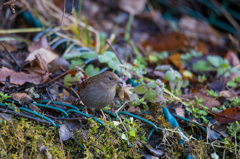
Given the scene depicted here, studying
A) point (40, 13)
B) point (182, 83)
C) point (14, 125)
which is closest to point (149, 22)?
point (40, 13)

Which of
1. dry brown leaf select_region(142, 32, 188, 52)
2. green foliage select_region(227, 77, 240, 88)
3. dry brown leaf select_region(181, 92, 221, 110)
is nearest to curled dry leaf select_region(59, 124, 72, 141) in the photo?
dry brown leaf select_region(181, 92, 221, 110)

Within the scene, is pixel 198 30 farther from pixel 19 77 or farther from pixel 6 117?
pixel 6 117

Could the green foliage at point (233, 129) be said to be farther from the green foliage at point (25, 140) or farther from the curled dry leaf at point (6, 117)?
the curled dry leaf at point (6, 117)

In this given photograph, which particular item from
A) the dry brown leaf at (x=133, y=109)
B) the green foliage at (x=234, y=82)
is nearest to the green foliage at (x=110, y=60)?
the dry brown leaf at (x=133, y=109)

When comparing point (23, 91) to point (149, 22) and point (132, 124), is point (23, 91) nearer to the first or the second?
point (132, 124)

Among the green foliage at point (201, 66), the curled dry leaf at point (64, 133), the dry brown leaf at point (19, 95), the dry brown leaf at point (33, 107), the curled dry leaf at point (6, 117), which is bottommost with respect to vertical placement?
the green foliage at point (201, 66)
